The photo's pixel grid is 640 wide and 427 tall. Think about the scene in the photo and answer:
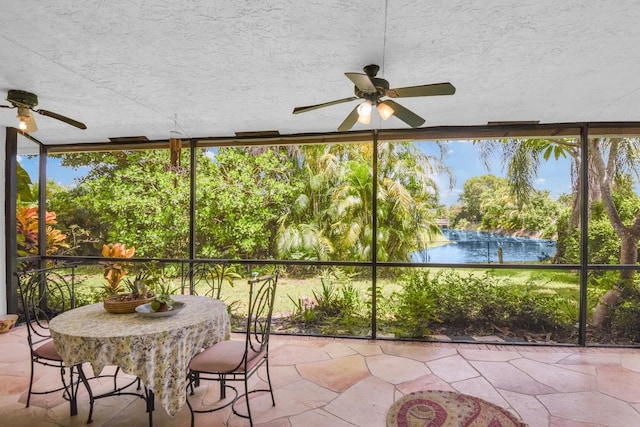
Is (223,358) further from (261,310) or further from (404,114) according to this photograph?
(404,114)

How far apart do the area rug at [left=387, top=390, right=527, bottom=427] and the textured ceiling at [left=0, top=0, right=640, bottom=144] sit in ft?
8.00

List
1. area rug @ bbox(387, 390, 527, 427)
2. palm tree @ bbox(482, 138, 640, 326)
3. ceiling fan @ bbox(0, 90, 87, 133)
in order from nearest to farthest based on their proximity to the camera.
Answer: area rug @ bbox(387, 390, 527, 427) < ceiling fan @ bbox(0, 90, 87, 133) < palm tree @ bbox(482, 138, 640, 326)

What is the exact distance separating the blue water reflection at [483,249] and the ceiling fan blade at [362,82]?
449 cm

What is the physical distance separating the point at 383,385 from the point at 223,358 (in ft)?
Answer: 4.40

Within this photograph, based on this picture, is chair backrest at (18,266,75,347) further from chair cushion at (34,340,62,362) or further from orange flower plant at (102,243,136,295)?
orange flower plant at (102,243,136,295)

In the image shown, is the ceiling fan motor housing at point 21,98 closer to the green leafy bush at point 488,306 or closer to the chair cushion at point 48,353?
the chair cushion at point 48,353

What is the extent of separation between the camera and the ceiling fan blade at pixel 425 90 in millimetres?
2080

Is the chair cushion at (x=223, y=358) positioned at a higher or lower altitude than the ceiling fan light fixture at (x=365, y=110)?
lower

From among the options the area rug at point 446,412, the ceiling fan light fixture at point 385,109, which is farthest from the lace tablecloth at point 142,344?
the ceiling fan light fixture at point 385,109

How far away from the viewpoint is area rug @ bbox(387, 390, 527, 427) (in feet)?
7.20

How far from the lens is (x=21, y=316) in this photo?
171 inches

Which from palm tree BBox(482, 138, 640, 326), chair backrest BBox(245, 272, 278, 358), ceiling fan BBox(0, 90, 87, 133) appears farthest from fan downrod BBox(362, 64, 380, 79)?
palm tree BBox(482, 138, 640, 326)

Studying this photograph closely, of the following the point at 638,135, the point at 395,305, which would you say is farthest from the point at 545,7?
the point at 395,305

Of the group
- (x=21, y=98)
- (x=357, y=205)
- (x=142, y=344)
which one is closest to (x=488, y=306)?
(x=357, y=205)
